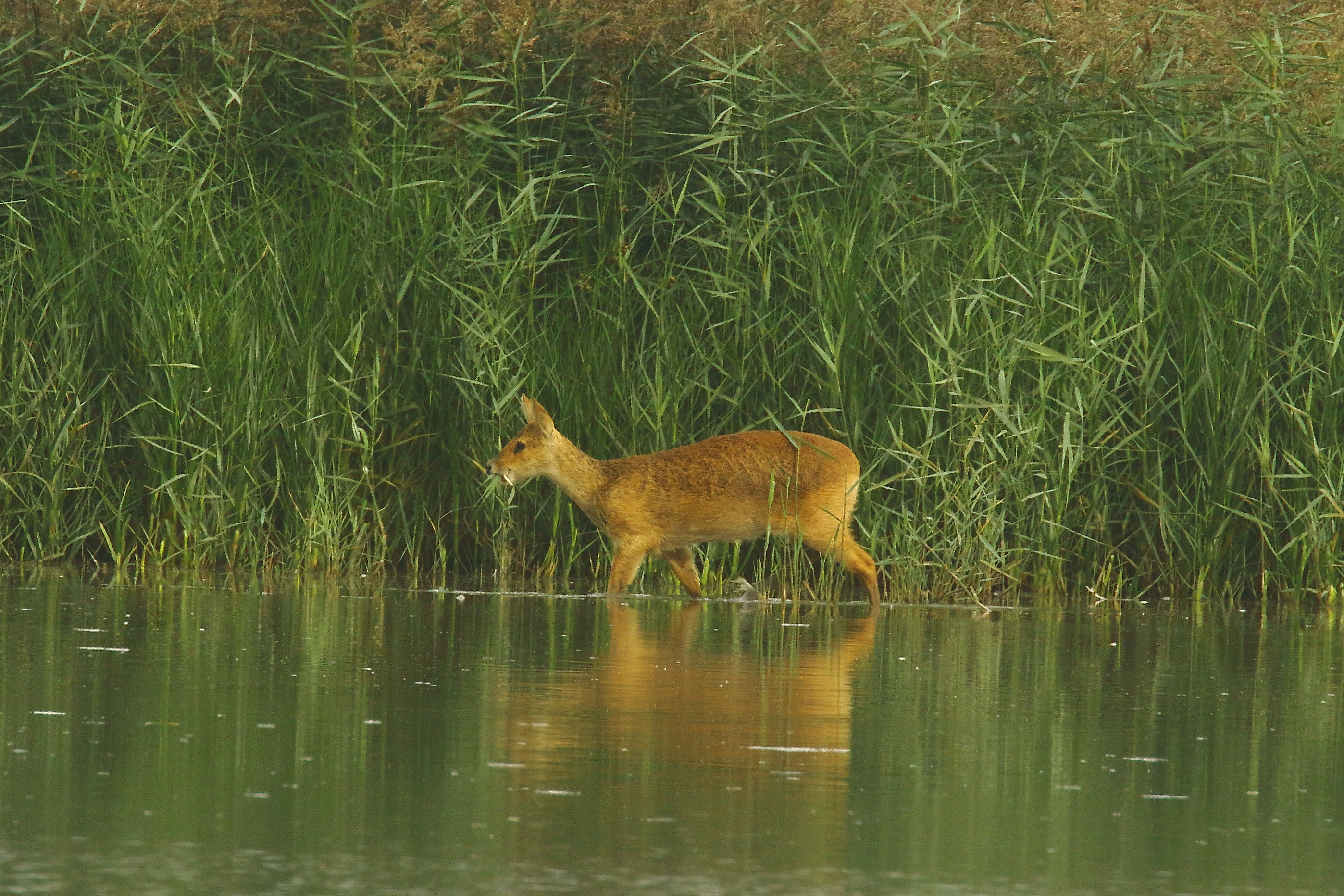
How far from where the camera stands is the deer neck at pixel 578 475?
1022 cm

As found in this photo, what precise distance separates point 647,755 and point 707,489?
4656 millimetres

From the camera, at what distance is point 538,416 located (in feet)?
33.5

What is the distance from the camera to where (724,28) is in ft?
38.1

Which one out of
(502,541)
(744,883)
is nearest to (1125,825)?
(744,883)

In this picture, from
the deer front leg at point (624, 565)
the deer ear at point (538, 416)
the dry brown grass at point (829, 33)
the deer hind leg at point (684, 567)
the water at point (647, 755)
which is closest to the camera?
the water at point (647, 755)

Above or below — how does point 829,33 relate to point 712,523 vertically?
above

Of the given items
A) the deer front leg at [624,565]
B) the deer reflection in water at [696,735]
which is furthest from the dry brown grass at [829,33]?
the deer reflection in water at [696,735]

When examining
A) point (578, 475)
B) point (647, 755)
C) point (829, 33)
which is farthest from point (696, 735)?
point (829, 33)

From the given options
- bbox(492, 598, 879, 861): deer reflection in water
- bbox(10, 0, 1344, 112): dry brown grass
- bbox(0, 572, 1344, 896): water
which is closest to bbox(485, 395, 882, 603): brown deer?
bbox(0, 572, 1344, 896): water

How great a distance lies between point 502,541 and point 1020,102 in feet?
11.5

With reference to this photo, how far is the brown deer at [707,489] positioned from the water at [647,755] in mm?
1178

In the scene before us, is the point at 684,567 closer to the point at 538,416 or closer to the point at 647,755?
the point at 538,416

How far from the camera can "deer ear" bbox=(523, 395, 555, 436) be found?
10.2 m

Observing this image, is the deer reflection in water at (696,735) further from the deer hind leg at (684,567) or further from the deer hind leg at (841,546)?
the deer hind leg at (684,567)
